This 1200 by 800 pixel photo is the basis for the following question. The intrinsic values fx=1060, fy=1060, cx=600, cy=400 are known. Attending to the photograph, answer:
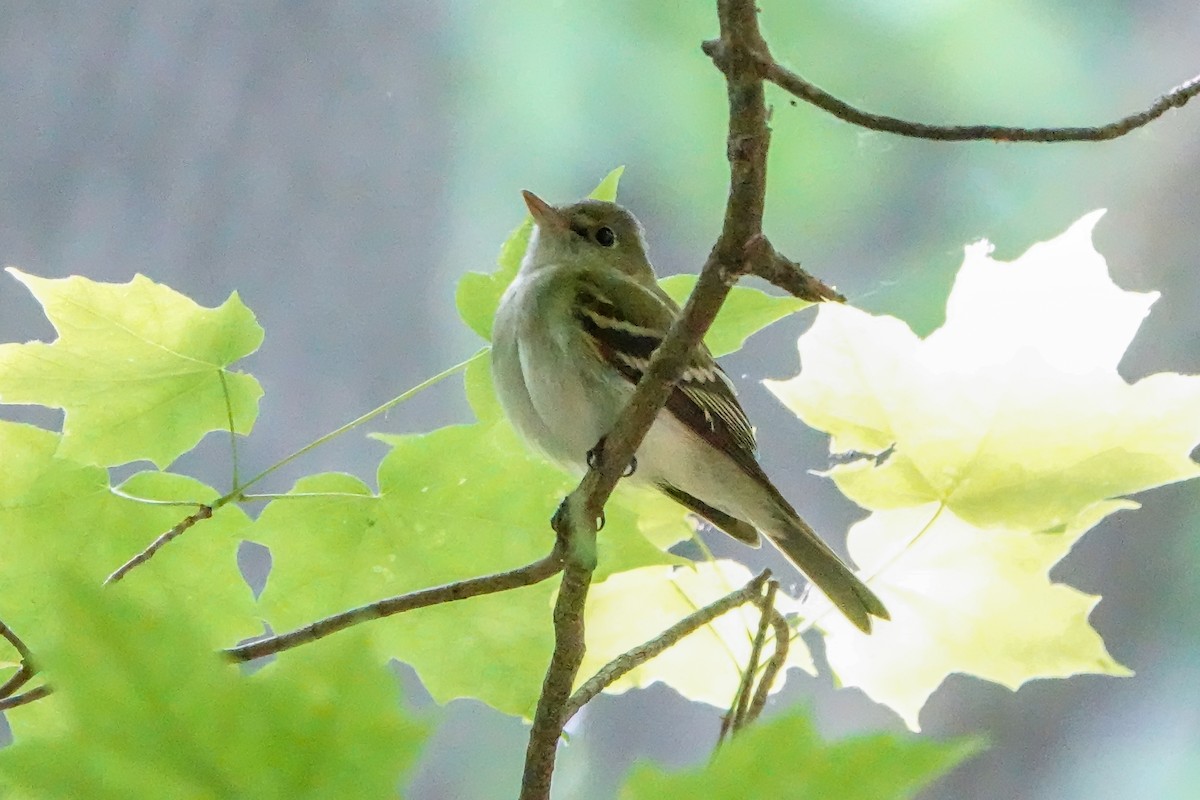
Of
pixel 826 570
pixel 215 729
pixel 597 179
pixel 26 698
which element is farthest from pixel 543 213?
pixel 215 729

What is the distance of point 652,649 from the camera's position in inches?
24.4

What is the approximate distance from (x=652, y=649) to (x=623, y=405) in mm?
257

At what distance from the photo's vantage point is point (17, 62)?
1197 millimetres

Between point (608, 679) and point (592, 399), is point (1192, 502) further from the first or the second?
point (608, 679)

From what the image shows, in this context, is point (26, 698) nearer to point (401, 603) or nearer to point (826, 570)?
point (401, 603)

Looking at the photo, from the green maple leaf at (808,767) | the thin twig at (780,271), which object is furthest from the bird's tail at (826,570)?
the green maple leaf at (808,767)

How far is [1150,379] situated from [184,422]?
630 millimetres

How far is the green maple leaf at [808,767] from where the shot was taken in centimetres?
16

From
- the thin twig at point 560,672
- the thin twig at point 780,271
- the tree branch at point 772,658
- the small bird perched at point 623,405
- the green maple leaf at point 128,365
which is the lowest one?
the thin twig at point 560,672

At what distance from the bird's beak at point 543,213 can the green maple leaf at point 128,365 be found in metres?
0.38

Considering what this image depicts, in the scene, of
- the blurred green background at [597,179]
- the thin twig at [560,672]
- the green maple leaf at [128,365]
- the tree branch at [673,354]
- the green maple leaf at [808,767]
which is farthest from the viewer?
the blurred green background at [597,179]

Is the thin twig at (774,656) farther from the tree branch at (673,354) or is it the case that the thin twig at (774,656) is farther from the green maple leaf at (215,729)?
the green maple leaf at (215,729)

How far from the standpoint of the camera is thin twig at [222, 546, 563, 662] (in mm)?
518

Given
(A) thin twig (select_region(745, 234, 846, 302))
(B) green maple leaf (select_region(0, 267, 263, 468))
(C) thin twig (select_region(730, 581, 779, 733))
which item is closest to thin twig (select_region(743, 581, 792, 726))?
Answer: (C) thin twig (select_region(730, 581, 779, 733))
